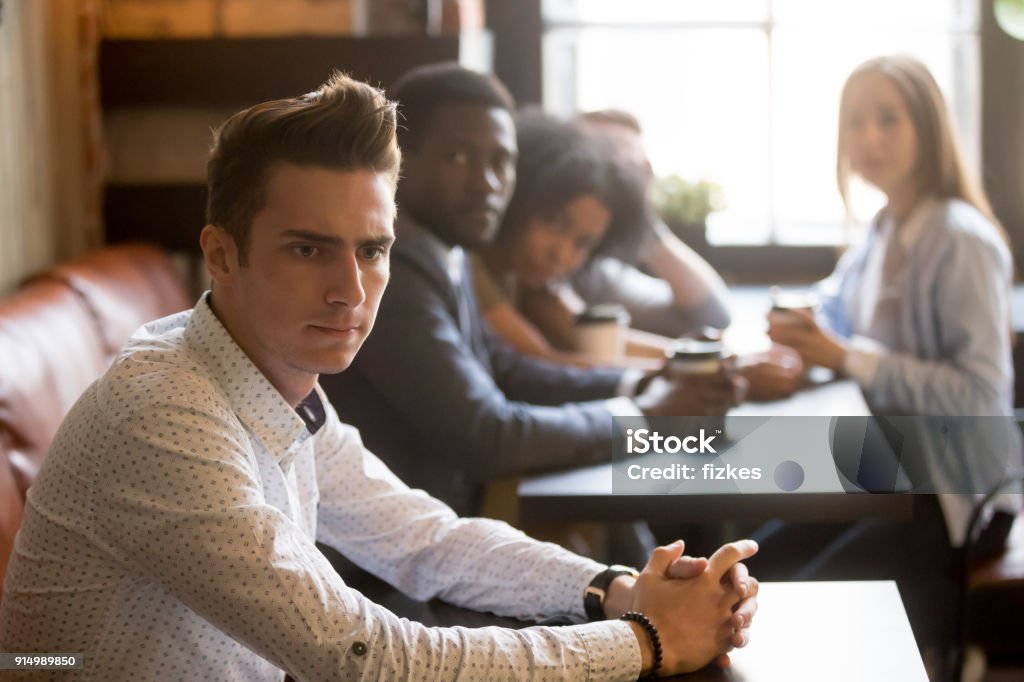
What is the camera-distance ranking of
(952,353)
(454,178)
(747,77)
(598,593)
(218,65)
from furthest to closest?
(747,77) < (218,65) < (952,353) < (454,178) < (598,593)

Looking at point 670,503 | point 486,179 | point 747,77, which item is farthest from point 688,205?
point 670,503

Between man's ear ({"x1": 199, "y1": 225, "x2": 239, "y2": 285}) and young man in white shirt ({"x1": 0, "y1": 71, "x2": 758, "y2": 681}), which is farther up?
man's ear ({"x1": 199, "y1": 225, "x2": 239, "y2": 285})

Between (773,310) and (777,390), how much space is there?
0.80 feet

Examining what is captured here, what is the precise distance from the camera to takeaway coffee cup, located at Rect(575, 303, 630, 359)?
2.28m

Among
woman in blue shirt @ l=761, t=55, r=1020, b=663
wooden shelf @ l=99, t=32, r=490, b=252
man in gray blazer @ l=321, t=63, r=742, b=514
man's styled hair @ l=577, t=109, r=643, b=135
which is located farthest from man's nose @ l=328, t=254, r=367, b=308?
man's styled hair @ l=577, t=109, r=643, b=135

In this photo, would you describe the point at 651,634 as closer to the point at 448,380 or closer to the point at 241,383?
the point at 241,383

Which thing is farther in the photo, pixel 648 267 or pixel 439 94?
pixel 648 267

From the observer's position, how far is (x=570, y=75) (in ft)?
10.7

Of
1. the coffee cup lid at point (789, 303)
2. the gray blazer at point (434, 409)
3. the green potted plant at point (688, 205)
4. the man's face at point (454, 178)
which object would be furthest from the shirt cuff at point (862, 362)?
the green potted plant at point (688, 205)

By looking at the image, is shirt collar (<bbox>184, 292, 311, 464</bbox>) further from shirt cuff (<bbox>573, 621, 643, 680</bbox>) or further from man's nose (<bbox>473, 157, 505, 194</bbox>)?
man's nose (<bbox>473, 157, 505, 194</bbox>)

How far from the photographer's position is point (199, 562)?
86cm

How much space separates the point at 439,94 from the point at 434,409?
1.76ft

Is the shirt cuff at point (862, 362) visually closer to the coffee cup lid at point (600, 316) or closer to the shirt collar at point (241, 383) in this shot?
the coffee cup lid at point (600, 316)

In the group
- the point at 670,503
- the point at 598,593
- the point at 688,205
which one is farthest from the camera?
the point at 688,205
